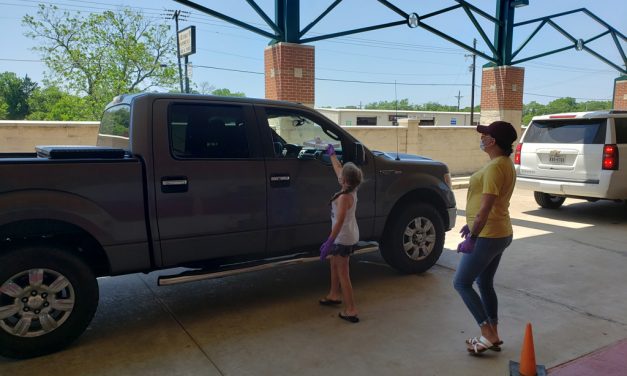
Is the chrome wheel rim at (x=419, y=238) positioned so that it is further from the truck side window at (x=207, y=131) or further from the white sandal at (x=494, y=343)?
the truck side window at (x=207, y=131)

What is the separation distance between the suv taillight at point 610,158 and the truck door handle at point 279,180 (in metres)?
6.21

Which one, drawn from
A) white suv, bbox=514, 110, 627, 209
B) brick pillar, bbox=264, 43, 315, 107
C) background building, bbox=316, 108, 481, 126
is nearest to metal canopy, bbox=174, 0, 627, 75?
brick pillar, bbox=264, 43, 315, 107

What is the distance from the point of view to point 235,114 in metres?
4.49

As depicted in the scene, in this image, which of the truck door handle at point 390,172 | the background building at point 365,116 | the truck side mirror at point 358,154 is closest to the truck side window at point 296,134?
the truck side mirror at point 358,154

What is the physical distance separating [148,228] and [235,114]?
1325 millimetres

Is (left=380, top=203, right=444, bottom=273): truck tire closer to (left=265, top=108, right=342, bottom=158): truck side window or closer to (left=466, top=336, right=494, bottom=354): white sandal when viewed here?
(left=265, top=108, right=342, bottom=158): truck side window

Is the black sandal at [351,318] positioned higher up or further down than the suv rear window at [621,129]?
further down

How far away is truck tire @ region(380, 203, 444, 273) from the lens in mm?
5395

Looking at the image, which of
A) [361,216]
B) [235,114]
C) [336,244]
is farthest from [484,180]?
[235,114]

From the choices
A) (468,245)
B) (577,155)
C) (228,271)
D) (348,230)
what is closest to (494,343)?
(468,245)

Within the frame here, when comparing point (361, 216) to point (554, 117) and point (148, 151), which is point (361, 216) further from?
point (554, 117)

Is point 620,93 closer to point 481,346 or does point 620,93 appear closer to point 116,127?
point 481,346

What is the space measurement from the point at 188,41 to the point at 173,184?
36.8 ft

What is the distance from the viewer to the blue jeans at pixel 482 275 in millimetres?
3459
